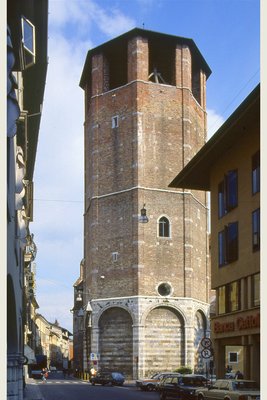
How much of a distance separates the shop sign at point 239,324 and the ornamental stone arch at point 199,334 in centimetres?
2264

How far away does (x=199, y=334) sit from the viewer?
199 ft

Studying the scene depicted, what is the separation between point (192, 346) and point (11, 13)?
1946 inches

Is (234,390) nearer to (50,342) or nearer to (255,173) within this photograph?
(255,173)

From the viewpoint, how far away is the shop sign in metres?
29.8

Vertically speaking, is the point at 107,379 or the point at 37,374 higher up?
the point at 107,379

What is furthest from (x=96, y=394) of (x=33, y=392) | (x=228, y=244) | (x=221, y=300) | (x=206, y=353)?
(x=206, y=353)

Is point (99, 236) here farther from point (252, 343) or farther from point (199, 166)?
point (252, 343)

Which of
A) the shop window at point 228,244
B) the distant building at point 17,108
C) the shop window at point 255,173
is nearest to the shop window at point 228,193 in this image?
the shop window at point 228,244

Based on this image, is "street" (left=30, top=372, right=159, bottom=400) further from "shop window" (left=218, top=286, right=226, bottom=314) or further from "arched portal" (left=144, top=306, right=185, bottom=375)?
"arched portal" (left=144, top=306, right=185, bottom=375)

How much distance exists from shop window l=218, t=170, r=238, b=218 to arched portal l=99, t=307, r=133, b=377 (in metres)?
25.1

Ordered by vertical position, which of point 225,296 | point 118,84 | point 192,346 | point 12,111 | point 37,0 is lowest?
point 192,346

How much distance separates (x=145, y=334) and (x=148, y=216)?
9600 millimetres

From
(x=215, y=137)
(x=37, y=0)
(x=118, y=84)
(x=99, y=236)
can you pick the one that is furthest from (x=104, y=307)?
(x=37, y=0)

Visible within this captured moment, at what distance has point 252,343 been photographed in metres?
30.5
